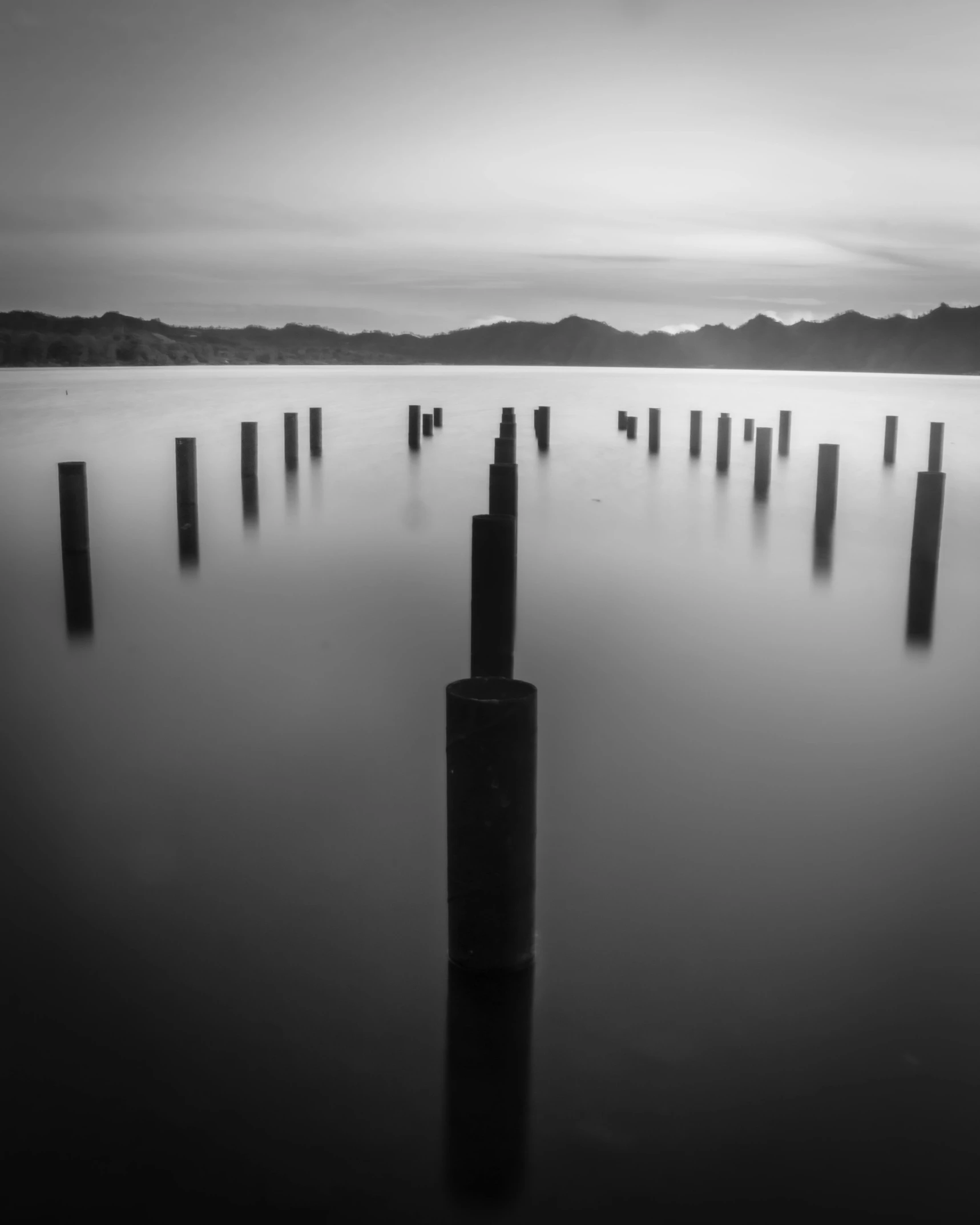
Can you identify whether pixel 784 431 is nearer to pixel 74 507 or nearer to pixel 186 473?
pixel 186 473

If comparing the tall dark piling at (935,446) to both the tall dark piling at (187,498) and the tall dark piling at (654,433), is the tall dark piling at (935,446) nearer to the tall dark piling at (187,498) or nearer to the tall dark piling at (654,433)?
the tall dark piling at (654,433)

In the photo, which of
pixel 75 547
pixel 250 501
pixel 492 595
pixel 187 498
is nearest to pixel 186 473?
pixel 187 498

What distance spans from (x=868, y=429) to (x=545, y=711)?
35160 millimetres

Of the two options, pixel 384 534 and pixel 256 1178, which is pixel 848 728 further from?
pixel 384 534

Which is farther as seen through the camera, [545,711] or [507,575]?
→ [545,711]

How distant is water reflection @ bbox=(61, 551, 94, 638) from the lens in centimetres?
857

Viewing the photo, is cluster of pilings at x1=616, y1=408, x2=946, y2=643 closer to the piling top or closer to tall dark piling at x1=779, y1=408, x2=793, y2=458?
tall dark piling at x1=779, y1=408, x2=793, y2=458

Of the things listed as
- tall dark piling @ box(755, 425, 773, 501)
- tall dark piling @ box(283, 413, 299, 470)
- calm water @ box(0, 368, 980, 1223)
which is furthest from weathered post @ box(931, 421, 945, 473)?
tall dark piling @ box(283, 413, 299, 470)

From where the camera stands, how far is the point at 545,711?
6492 millimetres

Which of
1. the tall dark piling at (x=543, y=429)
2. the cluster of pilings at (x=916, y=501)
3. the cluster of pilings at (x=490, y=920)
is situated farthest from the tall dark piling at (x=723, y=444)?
the cluster of pilings at (x=490, y=920)

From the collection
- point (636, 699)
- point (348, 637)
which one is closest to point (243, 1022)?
point (636, 699)

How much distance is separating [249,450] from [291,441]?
349cm

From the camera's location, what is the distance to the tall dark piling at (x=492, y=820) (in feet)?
10.3

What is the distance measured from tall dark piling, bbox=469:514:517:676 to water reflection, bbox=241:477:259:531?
8.29 meters
